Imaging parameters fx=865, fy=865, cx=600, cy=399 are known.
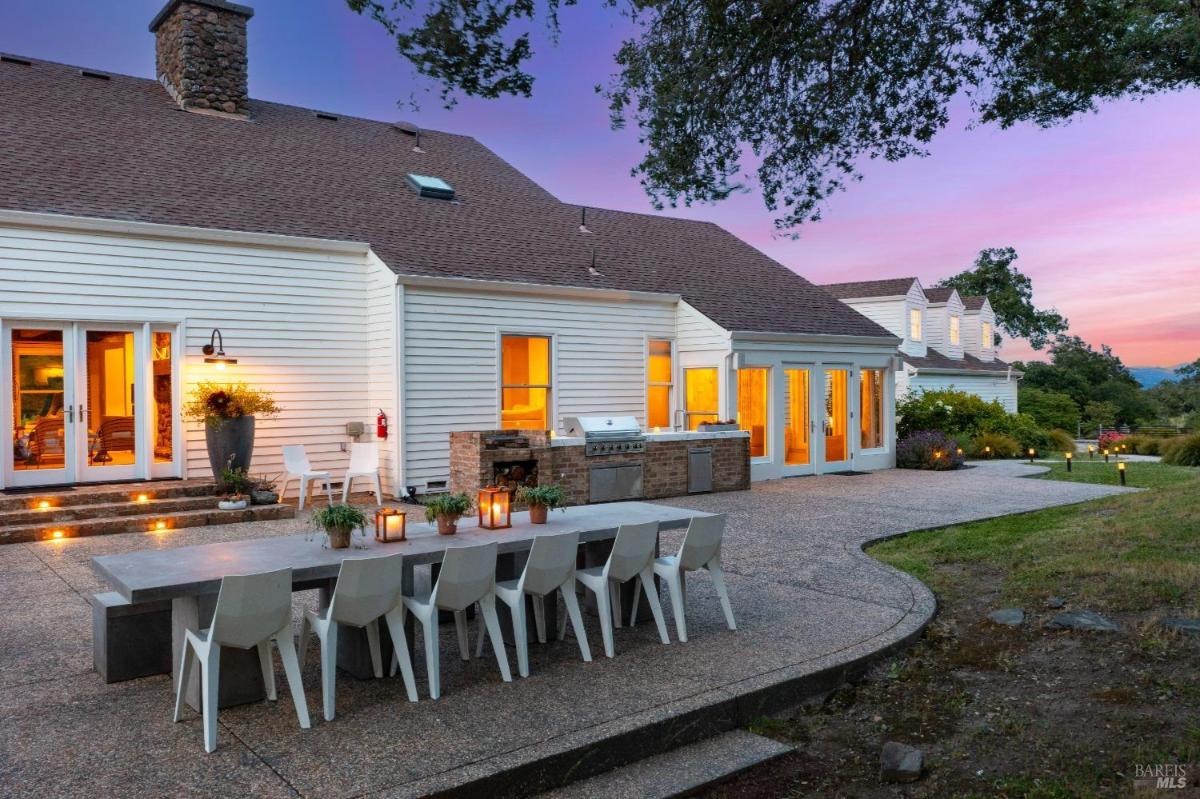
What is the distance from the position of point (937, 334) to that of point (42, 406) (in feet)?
78.6

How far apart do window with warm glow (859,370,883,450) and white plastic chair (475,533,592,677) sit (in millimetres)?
12844

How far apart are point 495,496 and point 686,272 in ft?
38.3

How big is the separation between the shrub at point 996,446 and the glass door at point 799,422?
6867 mm

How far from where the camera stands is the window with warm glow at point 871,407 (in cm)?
1711

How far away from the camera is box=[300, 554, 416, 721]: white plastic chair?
433 centimetres

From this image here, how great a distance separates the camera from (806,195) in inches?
306

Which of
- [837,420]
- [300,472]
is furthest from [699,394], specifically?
[300,472]

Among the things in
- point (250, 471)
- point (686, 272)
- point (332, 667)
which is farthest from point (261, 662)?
point (686, 272)

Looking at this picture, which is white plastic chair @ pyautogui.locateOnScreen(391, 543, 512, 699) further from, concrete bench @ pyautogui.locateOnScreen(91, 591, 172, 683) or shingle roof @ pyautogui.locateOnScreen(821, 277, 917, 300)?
shingle roof @ pyautogui.locateOnScreen(821, 277, 917, 300)

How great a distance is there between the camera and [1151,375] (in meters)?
67.0

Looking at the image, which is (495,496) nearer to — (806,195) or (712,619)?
(712,619)

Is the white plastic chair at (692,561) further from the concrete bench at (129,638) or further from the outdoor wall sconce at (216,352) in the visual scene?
the outdoor wall sconce at (216,352)

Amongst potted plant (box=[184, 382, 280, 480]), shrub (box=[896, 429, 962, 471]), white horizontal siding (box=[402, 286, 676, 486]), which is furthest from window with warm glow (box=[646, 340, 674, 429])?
potted plant (box=[184, 382, 280, 480])

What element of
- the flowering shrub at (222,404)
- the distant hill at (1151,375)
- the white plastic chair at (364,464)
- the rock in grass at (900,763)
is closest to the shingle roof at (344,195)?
the flowering shrub at (222,404)
